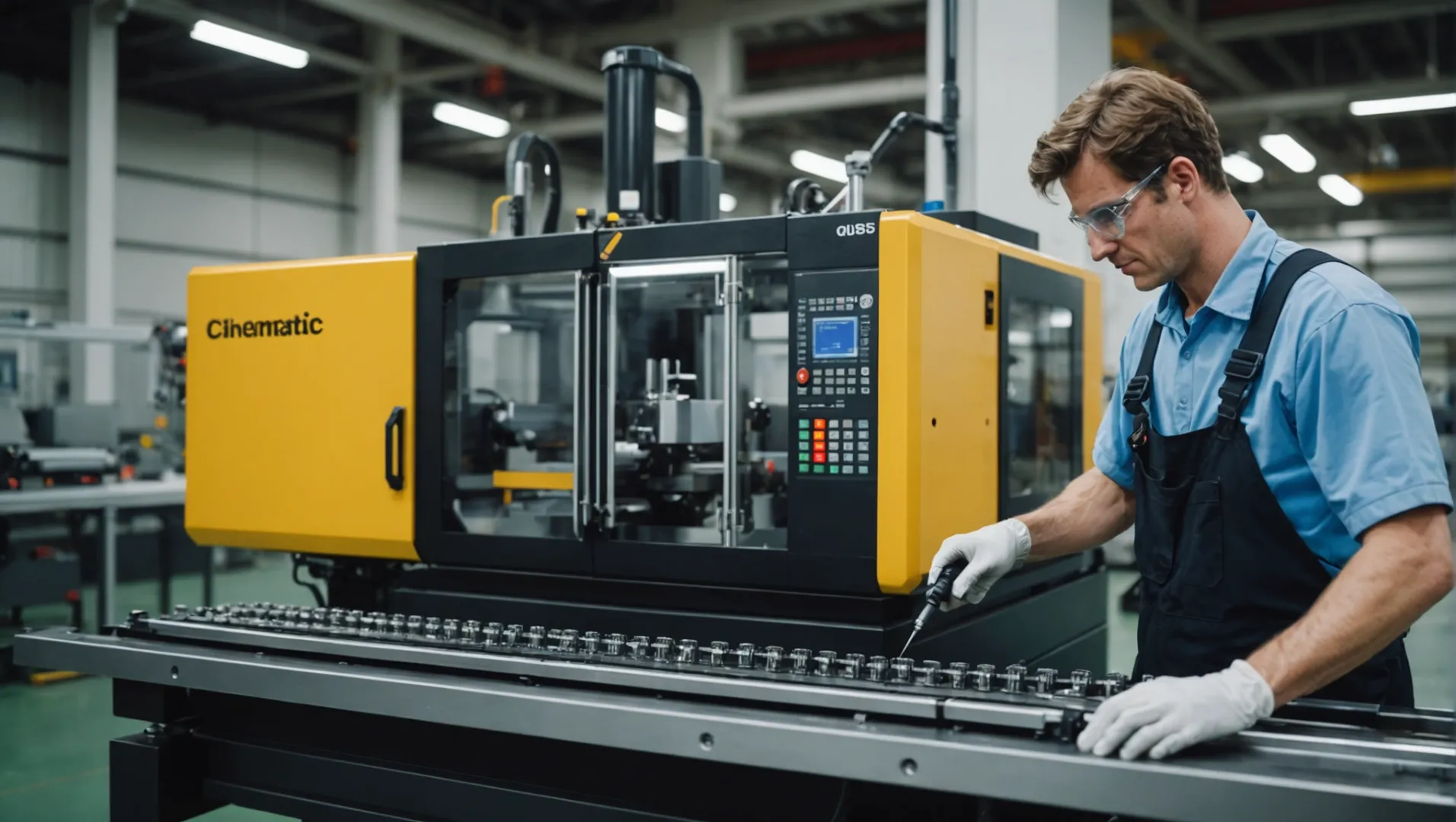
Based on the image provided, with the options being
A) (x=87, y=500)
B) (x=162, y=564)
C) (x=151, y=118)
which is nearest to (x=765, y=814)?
(x=87, y=500)

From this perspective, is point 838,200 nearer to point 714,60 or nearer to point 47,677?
point 47,677

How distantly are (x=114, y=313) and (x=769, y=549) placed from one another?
31.0 ft

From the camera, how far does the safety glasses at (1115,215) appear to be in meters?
1.39

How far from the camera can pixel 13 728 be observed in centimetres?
392

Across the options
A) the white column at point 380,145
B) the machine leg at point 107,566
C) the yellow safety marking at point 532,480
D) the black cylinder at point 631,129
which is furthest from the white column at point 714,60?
the yellow safety marking at point 532,480

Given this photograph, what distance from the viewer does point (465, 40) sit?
777cm

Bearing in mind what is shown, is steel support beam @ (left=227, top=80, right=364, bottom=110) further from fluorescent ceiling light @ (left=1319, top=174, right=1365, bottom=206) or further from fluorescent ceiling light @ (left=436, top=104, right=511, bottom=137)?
fluorescent ceiling light @ (left=1319, top=174, right=1365, bottom=206)

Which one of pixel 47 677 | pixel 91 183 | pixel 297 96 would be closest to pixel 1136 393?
pixel 47 677

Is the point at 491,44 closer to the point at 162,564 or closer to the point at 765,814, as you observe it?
the point at 162,564

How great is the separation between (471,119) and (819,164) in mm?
2818

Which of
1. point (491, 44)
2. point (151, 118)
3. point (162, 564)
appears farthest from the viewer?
point (151, 118)

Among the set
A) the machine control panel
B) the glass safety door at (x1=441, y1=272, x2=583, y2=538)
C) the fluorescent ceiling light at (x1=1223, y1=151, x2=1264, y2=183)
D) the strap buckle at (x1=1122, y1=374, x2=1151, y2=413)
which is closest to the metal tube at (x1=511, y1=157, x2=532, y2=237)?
the glass safety door at (x1=441, y1=272, x2=583, y2=538)

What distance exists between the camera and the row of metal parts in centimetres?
131

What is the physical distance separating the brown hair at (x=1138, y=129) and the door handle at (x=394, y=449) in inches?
48.4
